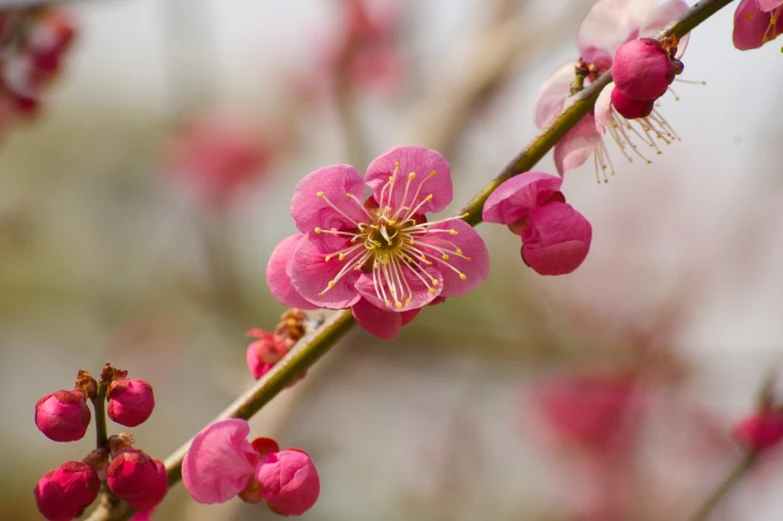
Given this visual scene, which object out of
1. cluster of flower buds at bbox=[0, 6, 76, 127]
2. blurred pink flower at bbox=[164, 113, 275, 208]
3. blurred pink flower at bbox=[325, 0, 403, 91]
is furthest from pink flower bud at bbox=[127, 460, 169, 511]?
blurred pink flower at bbox=[164, 113, 275, 208]

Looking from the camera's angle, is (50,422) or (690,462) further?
(690,462)

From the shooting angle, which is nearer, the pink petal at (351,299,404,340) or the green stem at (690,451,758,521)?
the pink petal at (351,299,404,340)

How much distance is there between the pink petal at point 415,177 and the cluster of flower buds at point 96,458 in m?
0.40

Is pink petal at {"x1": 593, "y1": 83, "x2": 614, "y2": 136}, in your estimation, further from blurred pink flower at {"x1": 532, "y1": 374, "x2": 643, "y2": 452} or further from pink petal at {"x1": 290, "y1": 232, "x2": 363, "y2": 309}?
blurred pink flower at {"x1": 532, "y1": 374, "x2": 643, "y2": 452}

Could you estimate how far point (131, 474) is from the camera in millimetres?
877

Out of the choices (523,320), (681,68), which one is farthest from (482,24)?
(681,68)

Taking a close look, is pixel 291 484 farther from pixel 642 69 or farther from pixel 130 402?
pixel 642 69

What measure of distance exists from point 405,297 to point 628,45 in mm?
401

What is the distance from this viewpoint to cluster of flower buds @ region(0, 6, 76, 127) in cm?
194

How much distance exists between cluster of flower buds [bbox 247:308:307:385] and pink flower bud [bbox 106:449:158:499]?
23 centimetres

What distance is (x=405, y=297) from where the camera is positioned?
1.02m

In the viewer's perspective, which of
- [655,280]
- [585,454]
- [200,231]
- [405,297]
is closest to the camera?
[405,297]

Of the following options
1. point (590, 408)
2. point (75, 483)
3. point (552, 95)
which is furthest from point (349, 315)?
point (590, 408)

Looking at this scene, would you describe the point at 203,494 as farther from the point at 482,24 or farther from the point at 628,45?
the point at 482,24
